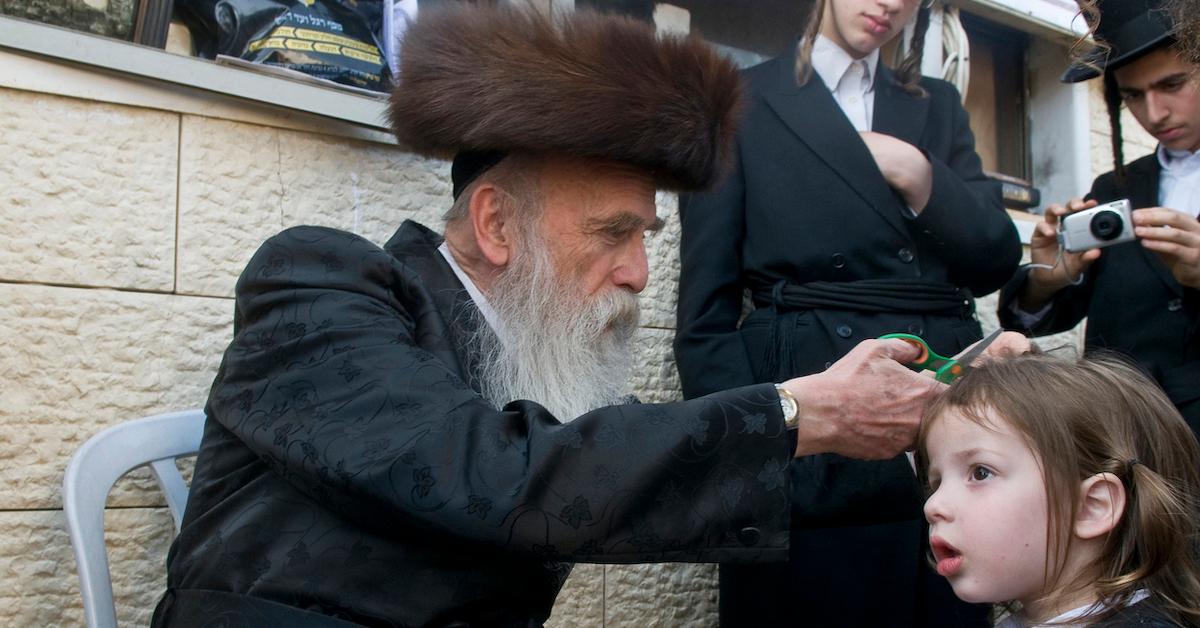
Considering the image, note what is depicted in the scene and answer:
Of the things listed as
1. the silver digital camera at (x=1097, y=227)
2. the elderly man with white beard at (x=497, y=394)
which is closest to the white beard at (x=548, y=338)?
the elderly man with white beard at (x=497, y=394)

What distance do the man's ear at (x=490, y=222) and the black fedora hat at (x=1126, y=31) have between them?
165 cm

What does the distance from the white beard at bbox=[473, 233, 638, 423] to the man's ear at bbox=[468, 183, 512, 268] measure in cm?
4

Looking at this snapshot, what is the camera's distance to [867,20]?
11.1 feet

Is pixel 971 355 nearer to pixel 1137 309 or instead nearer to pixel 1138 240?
pixel 1137 309

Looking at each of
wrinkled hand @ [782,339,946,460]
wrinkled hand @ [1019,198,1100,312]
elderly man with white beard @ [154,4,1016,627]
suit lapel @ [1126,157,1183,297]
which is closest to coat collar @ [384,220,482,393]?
elderly man with white beard @ [154,4,1016,627]

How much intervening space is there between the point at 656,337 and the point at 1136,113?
150 cm

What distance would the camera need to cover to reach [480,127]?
242cm

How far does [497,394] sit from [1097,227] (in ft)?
5.70

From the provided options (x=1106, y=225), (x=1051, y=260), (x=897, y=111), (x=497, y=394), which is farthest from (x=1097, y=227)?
(x=497, y=394)

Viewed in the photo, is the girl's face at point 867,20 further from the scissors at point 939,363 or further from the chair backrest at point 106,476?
the chair backrest at point 106,476

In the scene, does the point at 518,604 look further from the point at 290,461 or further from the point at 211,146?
the point at 211,146

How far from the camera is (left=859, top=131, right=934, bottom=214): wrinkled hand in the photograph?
3238mm

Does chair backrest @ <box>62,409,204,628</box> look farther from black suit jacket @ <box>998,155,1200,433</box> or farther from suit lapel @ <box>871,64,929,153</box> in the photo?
black suit jacket @ <box>998,155,1200,433</box>

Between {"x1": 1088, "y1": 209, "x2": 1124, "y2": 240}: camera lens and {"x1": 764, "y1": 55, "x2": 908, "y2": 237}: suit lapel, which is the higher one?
{"x1": 764, "y1": 55, "x2": 908, "y2": 237}: suit lapel
